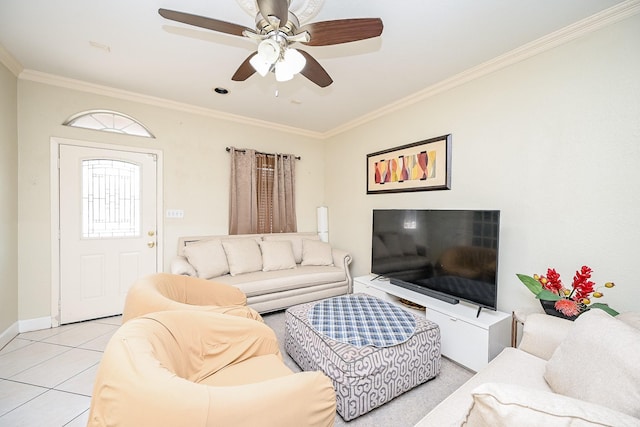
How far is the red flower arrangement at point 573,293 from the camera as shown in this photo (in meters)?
1.72

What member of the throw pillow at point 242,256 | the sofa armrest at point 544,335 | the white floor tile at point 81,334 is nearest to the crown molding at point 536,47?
the sofa armrest at point 544,335

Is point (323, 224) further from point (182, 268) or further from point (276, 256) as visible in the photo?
point (182, 268)

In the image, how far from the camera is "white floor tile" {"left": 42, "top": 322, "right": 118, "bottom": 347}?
2.58 m

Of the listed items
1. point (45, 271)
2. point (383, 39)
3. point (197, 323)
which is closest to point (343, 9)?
point (383, 39)


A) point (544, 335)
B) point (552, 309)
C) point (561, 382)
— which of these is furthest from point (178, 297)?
point (552, 309)

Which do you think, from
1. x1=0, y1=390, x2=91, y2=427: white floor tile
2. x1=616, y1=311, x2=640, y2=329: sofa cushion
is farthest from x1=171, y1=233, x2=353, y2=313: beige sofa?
x1=616, y1=311, x2=640, y2=329: sofa cushion

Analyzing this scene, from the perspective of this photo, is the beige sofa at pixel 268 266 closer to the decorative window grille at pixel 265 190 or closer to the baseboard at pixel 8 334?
the decorative window grille at pixel 265 190

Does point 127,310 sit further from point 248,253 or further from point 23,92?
point 23,92

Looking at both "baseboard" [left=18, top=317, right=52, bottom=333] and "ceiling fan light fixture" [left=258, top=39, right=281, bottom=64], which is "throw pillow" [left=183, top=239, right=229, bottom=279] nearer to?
"baseboard" [left=18, top=317, right=52, bottom=333]

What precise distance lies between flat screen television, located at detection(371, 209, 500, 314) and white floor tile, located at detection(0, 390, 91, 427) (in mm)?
2842

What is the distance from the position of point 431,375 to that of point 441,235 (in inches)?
47.8

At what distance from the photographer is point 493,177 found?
246 cm

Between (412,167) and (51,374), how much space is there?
385 centimetres

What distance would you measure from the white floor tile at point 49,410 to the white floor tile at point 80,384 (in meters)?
0.04
